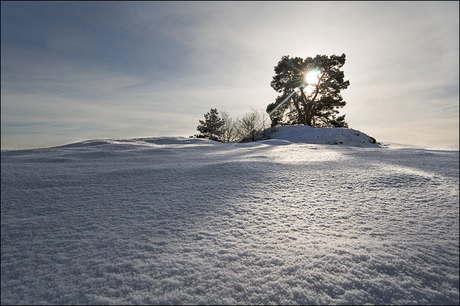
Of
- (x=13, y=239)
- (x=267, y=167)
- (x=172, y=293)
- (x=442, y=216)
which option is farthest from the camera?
(x=267, y=167)

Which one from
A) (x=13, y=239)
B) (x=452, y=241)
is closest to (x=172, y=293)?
(x=13, y=239)

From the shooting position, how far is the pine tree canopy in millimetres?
17875

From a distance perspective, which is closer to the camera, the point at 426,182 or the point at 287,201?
the point at 287,201

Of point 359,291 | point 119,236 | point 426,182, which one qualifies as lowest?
point 359,291

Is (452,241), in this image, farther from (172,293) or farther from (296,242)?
(172,293)

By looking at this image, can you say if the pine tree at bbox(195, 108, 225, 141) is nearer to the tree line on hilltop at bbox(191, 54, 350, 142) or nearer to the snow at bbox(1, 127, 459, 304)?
the tree line on hilltop at bbox(191, 54, 350, 142)

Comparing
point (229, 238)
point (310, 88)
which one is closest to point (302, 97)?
point (310, 88)

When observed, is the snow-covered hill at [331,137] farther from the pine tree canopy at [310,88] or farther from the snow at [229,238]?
the snow at [229,238]

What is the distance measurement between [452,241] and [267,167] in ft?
6.80

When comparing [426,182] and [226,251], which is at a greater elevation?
[426,182]

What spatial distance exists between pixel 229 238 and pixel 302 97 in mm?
18987

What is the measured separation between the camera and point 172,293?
1058 millimetres

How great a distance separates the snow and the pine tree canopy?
17003 mm

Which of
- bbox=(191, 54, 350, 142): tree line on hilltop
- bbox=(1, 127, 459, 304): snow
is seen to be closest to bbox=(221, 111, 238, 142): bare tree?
bbox=(191, 54, 350, 142): tree line on hilltop
